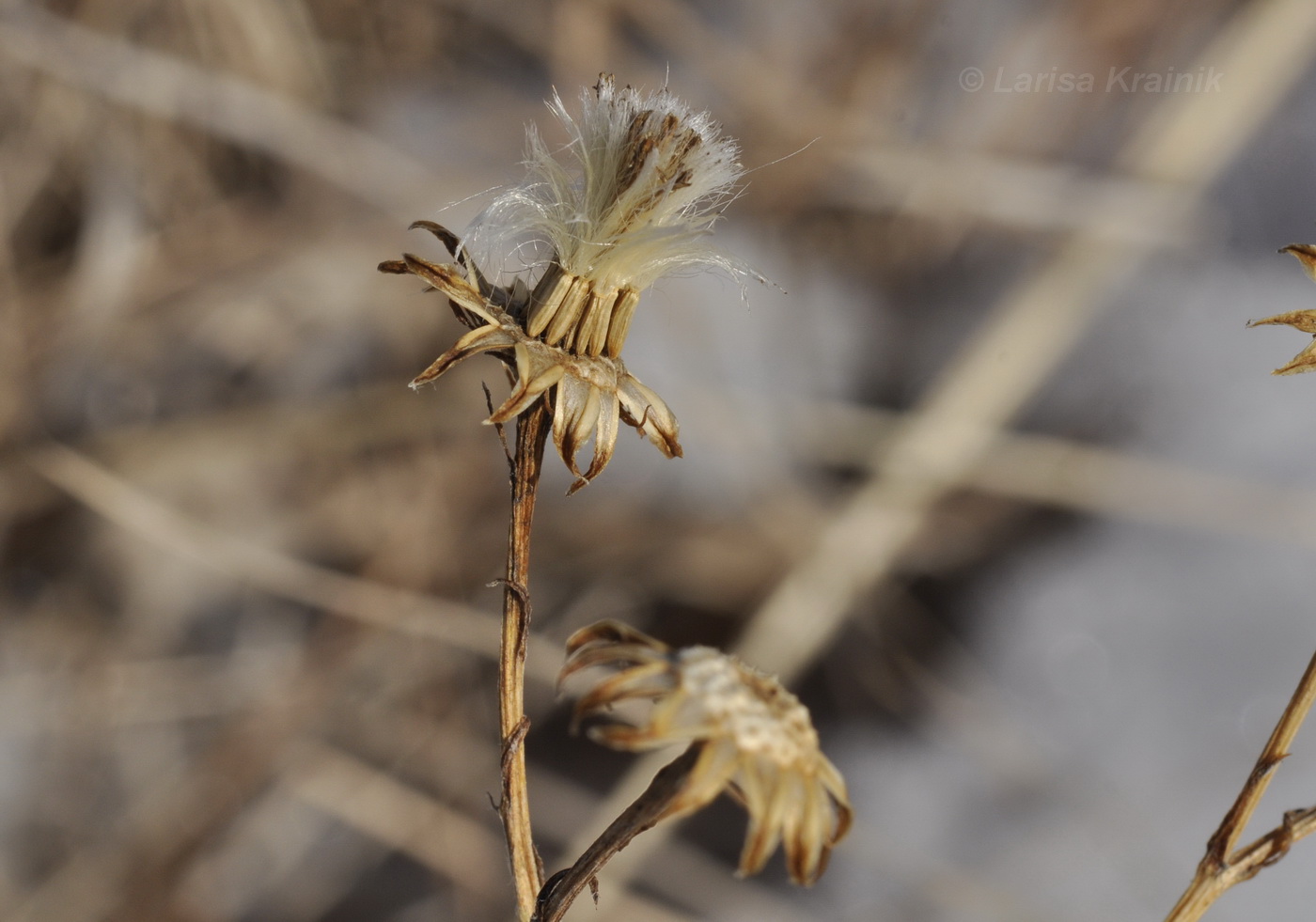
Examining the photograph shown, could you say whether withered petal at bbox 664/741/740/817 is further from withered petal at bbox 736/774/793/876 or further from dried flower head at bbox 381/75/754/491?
dried flower head at bbox 381/75/754/491

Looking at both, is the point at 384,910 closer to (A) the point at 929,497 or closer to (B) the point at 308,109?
(A) the point at 929,497

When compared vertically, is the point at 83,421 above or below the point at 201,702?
above

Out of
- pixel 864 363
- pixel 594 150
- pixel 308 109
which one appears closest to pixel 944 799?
pixel 864 363

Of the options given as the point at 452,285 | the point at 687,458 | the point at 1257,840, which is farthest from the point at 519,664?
the point at 687,458

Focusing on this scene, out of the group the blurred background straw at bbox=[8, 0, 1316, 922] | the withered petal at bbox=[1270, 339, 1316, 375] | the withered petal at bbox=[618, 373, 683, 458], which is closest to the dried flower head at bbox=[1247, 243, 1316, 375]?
the withered petal at bbox=[1270, 339, 1316, 375]

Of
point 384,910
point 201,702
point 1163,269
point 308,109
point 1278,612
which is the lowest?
point 384,910
